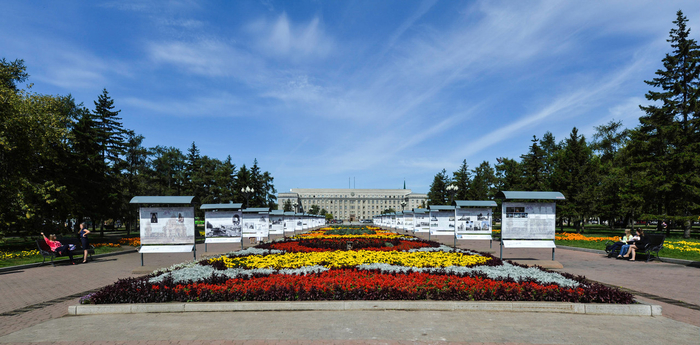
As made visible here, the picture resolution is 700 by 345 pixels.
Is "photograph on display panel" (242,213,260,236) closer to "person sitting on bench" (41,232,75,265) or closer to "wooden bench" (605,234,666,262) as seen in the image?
"person sitting on bench" (41,232,75,265)

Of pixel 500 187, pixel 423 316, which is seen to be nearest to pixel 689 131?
pixel 500 187

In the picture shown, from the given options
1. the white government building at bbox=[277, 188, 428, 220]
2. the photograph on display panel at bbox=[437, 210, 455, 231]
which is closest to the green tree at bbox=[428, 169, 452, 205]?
the photograph on display panel at bbox=[437, 210, 455, 231]

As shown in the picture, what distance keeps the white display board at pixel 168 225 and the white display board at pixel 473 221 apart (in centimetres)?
1205

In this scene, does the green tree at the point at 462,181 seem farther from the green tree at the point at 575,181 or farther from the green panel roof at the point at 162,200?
the green panel roof at the point at 162,200

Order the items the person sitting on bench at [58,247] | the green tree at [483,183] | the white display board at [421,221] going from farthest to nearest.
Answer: the green tree at [483,183], the white display board at [421,221], the person sitting on bench at [58,247]

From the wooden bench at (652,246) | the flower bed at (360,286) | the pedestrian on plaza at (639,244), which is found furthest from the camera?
the pedestrian on plaza at (639,244)

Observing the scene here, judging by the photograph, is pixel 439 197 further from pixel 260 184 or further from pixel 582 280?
pixel 582 280

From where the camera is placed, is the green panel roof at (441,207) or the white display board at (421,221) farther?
the white display board at (421,221)

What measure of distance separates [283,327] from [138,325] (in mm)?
2349

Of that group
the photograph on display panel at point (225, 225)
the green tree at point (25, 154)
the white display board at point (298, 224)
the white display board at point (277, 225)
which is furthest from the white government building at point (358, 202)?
the photograph on display panel at point (225, 225)

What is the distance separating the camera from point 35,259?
47.2 ft

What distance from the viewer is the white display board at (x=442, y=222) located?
2209 cm

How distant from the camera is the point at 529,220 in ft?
41.7

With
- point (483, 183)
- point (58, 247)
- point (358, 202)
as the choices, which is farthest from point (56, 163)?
point (358, 202)
